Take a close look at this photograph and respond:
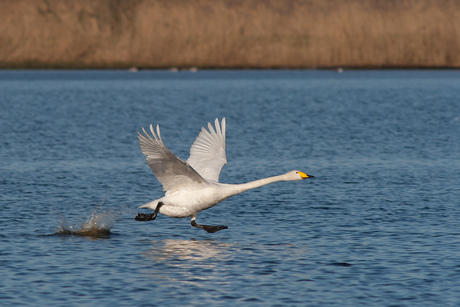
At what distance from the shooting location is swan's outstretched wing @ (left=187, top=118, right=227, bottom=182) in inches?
A: 688

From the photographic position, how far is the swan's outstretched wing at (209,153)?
17.5 m

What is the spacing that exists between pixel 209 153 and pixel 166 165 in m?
2.40

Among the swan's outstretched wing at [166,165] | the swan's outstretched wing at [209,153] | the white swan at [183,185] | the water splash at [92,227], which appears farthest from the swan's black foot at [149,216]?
the swan's outstretched wing at [209,153]

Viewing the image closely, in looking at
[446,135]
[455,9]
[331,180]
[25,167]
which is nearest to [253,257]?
[331,180]

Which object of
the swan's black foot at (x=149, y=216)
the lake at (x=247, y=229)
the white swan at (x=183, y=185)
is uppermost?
the white swan at (x=183, y=185)

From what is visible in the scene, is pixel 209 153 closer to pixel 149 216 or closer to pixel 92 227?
pixel 149 216

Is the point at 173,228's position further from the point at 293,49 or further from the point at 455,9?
the point at 455,9

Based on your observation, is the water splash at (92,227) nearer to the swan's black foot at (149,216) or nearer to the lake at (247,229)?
the lake at (247,229)

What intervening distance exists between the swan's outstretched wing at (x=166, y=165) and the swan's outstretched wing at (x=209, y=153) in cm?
137

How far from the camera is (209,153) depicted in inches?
700

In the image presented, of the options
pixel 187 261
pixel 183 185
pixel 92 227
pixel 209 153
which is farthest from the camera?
pixel 209 153

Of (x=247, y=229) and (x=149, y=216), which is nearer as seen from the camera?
(x=149, y=216)

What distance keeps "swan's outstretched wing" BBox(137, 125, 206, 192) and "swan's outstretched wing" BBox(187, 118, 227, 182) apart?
4.50 ft

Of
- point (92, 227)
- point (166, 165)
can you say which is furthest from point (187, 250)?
point (92, 227)
